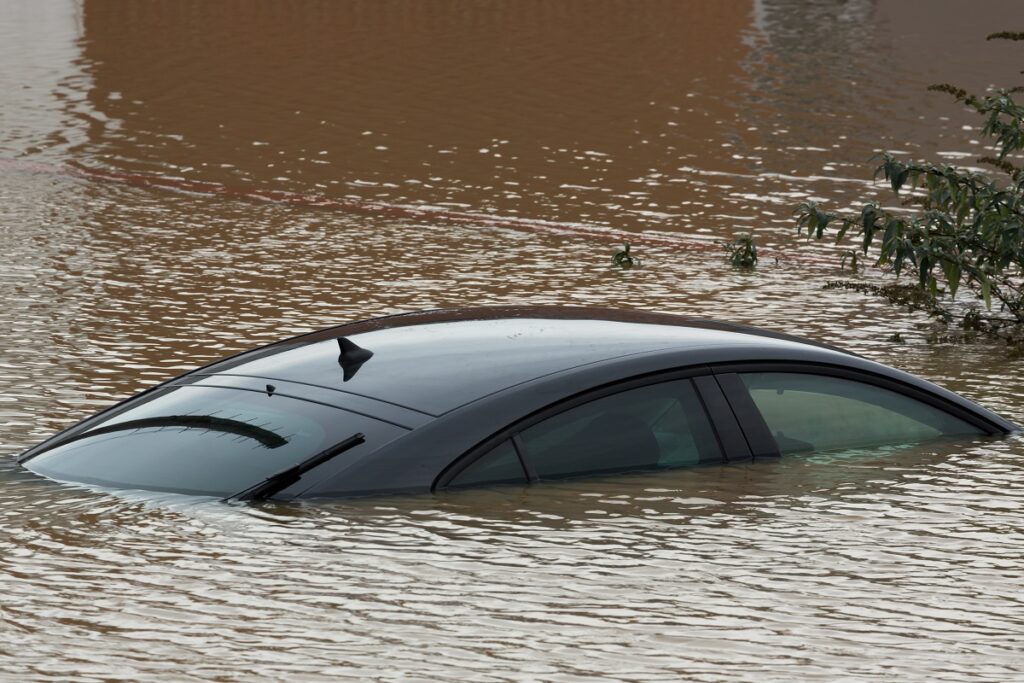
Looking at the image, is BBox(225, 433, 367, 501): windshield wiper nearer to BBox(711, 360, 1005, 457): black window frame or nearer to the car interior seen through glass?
the car interior seen through glass

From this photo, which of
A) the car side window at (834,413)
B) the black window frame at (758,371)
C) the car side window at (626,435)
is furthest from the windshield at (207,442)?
the car side window at (834,413)

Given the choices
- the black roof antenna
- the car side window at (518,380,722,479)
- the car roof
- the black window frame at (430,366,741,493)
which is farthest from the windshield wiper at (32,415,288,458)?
the car side window at (518,380,722,479)

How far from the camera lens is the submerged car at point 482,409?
5.62 m

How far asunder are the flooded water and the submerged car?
110mm

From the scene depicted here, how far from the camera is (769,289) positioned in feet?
38.1

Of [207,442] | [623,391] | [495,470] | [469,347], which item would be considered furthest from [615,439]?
[207,442]

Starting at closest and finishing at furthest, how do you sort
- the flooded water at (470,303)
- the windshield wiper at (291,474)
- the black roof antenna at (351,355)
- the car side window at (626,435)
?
the flooded water at (470,303), the windshield wiper at (291,474), the car side window at (626,435), the black roof antenna at (351,355)

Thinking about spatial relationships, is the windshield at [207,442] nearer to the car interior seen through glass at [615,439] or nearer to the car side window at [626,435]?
the car interior seen through glass at [615,439]

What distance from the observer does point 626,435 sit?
594 cm

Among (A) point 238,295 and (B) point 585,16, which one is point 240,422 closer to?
(A) point 238,295

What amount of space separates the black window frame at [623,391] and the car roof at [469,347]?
4.6 inches

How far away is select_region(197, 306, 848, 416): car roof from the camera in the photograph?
19.0 ft

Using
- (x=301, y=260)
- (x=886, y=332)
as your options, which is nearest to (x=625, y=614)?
(x=886, y=332)

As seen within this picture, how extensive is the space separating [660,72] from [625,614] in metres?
19.6
